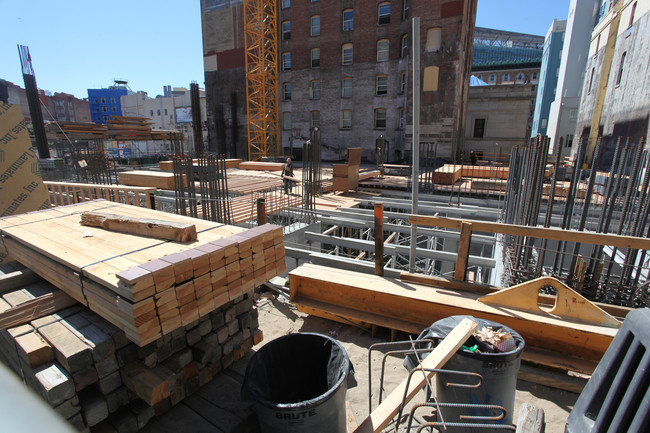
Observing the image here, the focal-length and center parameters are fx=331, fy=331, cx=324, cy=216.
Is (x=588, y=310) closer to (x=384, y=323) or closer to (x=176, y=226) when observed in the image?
(x=384, y=323)

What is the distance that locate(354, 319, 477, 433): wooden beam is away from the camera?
8.55 feet

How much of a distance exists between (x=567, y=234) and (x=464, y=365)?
2.68 metres

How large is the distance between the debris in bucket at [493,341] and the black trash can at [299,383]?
131cm

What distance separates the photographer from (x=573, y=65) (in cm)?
3356

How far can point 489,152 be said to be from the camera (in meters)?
29.0

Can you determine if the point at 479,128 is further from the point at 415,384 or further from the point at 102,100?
the point at 102,100

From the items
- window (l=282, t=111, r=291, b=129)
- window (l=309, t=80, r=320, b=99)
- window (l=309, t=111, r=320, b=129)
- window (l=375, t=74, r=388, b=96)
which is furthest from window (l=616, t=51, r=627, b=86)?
window (l=282, t=111, r=291, b=129)

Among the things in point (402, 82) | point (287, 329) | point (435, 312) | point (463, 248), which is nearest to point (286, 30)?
point (402, 82)

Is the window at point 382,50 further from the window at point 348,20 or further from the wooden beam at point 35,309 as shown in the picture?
the wooden beam at point 35,309

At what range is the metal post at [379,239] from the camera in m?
5.59

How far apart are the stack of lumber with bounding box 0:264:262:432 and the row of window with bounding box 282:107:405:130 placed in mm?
28176

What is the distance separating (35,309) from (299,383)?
9.05ft

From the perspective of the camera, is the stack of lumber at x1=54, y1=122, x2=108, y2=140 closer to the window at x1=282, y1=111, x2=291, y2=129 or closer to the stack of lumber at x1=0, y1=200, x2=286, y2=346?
the window at x1=282, y1=111, x2=291, y2=129

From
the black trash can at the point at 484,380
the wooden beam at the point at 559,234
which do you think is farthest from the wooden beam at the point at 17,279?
the wooden beam at the point at 559,234
